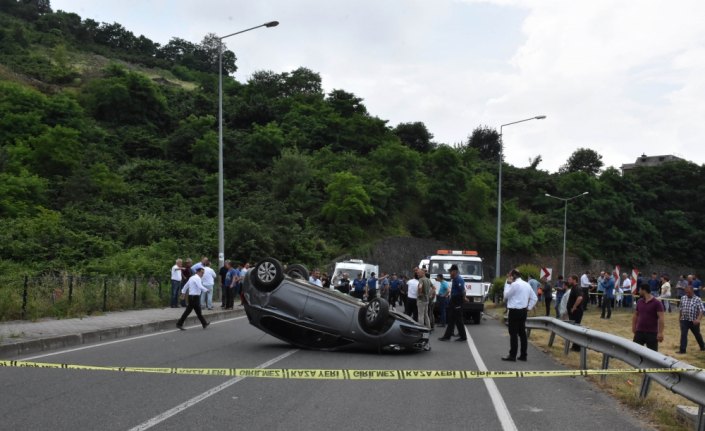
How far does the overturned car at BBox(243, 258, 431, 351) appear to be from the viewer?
41.1 ft

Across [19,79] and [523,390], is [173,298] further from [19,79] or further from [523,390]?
[19,79]

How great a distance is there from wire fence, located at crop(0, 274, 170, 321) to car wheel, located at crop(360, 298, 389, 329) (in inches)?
356

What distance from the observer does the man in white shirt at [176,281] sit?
23.0 m

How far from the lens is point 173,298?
23703mm

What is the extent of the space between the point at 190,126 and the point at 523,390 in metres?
55.7

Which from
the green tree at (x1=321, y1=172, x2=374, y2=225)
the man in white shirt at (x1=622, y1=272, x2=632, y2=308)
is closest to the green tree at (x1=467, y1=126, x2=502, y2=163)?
the green tree at (x1=321, y1=172, x2=374, y2=225)

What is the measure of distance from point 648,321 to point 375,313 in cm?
479

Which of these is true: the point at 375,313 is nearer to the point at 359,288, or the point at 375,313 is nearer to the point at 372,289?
Result: the point at 372,289

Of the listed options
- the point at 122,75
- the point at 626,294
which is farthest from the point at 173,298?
the point at 122,75

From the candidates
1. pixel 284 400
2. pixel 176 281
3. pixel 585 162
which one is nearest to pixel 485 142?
pixel 585 162

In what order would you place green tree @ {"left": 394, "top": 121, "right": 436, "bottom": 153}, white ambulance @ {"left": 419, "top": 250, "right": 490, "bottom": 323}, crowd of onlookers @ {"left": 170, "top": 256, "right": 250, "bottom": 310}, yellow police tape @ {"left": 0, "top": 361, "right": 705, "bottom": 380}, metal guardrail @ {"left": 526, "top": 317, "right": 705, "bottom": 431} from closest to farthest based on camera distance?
1. metal guardrail @ {"left": 526, "top": 317, "right": 705, "bottom": 431}
2. yellow police tape @ {"left": 0, "top": 361, "right": 705, "bottom": 380}
3. crowd of onlookers @ {"left": 170, "top": 256, "right": 250, "bottom": 310}
4. white ambulance @ {"left": 419, "top": 250, "right": 490, "bottom": 323}
5. green tree @ {"left": 394, "top": 121, "right": 436, "bottom": 153}

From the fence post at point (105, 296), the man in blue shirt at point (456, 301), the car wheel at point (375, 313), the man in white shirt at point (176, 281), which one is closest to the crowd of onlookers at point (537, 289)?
the man in white shirt at point (176, 281)

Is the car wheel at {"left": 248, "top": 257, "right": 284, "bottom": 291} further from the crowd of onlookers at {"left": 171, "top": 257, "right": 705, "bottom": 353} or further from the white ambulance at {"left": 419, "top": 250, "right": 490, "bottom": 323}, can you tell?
the white ambulance at {"left": 419, "top": 250, "right": 490, "bottom": 323}

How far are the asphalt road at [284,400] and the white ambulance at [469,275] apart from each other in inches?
441
